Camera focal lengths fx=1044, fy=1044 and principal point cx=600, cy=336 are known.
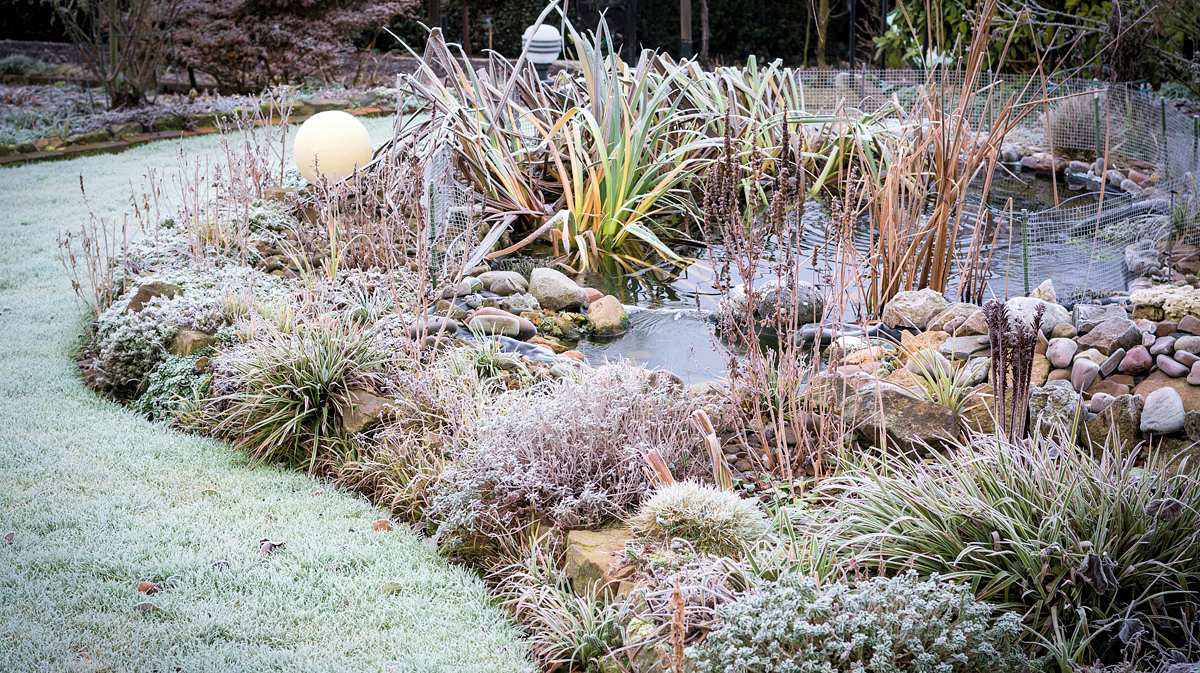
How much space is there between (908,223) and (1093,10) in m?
6.72

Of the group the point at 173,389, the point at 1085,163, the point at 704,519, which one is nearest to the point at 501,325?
the point at 173,389

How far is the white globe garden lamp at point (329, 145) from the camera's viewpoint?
6.07 m

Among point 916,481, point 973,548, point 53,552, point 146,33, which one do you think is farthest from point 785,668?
point 146,33

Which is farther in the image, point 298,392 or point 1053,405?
point 298,392

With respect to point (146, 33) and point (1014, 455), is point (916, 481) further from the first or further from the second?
point (146, 33)

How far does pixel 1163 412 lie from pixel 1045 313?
0.88 metres

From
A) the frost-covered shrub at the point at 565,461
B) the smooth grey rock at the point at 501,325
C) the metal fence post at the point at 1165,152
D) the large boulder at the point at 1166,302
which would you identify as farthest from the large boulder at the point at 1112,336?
the metal fence post at the point at 1165,152

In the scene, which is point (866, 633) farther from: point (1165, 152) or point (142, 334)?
point (1165, 152)

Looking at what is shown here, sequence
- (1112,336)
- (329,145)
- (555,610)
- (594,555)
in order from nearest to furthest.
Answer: (555,610), (594,555), (1112,336), (329,145)

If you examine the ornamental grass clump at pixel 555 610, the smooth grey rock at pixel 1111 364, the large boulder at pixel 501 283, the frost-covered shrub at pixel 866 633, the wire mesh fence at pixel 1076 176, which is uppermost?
the wire mesh fence at pixel 1076 176

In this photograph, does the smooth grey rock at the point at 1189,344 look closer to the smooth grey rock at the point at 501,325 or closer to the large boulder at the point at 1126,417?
the large boulder at the point at 1126,417

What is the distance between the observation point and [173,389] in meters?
4.04

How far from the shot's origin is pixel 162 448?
3662 mm

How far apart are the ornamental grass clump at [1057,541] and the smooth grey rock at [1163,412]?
0.63 meters
